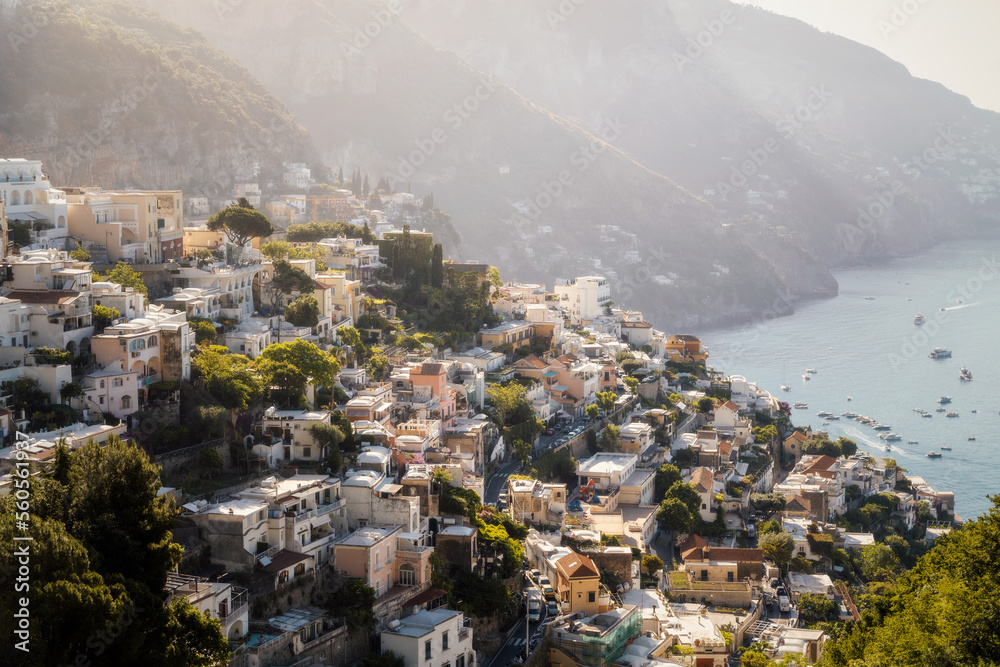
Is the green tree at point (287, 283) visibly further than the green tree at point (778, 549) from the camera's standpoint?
Yes

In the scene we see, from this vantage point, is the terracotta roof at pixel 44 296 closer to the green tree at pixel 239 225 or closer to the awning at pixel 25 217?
the awning at pixel 25 217

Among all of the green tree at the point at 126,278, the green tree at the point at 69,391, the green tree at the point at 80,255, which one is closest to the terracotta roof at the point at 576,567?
the green tree at the point at 69,391

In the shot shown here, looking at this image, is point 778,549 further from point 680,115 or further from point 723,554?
point 680,115

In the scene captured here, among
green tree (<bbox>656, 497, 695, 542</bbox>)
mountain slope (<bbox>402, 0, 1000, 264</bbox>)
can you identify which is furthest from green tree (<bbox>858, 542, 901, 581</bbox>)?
mountain slope (<bbox>402, 0, 1000, 264</bbox>)

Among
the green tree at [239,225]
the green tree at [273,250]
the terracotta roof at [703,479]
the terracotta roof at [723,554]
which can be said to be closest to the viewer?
the terracotta roof at [723,554]

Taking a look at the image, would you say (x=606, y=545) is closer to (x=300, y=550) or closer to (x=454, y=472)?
(x=454, y=472)

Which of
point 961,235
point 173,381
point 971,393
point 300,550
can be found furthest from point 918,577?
point 961,235

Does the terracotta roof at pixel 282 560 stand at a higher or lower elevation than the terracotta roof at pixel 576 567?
higher

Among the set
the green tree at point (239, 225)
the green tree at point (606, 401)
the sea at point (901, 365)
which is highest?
the green tree at point (239, 225)
